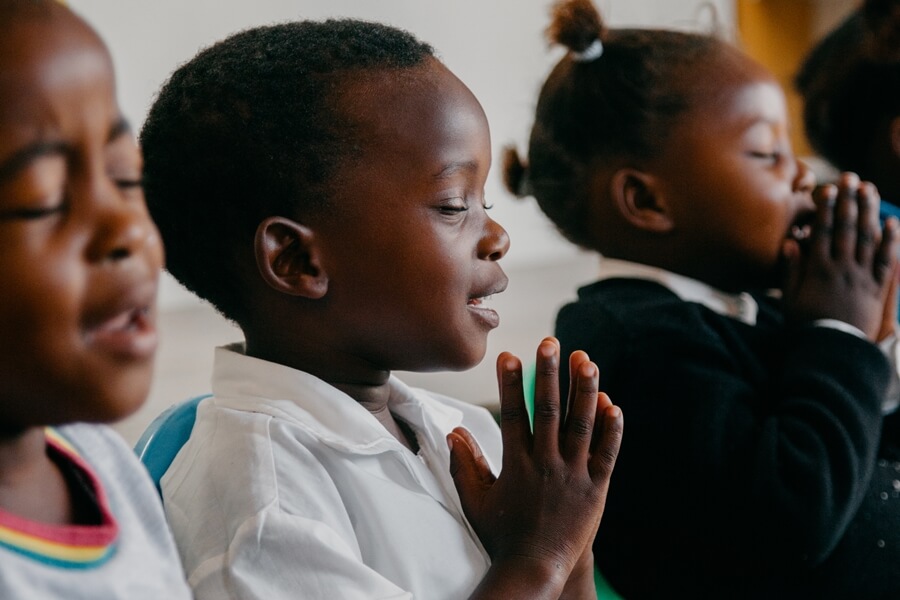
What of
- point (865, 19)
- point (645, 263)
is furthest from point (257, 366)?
point (865, 19)

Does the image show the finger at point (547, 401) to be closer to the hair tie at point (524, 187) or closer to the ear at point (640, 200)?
the ear at point (640, 200)

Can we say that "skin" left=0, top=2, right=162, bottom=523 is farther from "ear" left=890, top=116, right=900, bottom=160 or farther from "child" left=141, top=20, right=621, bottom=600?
"ear" left=890, top=116, right=900, bottom=160

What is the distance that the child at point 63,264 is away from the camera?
43 centimetres

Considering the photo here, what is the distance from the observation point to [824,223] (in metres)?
1.14

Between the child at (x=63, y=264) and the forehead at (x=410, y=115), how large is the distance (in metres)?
0.29

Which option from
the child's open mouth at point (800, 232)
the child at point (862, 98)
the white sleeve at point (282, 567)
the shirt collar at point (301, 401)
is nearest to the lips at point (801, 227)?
the child's open mouth at point (800, 232)

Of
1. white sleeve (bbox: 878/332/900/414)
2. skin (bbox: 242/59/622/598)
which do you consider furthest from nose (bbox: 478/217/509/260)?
white sleeve (bbox: 878/332/900/414)

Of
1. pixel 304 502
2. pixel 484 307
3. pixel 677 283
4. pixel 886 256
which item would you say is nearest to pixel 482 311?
pixel 484 307

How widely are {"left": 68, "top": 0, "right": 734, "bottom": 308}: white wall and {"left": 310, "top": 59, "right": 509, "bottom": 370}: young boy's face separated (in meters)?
0.30

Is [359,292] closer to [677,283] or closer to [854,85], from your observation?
[677,283]

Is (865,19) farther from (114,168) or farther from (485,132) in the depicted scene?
(114,168)

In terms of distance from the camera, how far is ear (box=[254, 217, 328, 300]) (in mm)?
751

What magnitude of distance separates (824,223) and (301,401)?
71 centimetres

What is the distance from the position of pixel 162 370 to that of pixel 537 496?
2.80 ft
